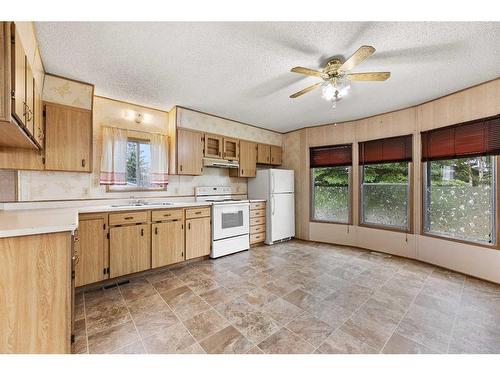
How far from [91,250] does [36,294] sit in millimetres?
1231

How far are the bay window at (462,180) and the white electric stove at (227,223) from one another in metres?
3.01

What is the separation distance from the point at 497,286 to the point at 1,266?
15.5ft

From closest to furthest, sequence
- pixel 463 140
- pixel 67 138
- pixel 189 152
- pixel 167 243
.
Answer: pixel 67 138
pixel 463 140
pixel 167 243
pixel 189 152

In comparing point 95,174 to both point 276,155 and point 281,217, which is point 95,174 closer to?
point 281,217

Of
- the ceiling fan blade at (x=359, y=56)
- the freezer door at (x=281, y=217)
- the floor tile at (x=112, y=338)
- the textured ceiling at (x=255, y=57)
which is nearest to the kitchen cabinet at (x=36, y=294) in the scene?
the floor tile at (x=112, y=338)

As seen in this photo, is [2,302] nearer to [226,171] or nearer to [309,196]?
[226,171]

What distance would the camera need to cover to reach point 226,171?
14.7ft

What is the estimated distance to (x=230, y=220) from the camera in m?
3.72

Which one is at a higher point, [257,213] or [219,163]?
[219,163]

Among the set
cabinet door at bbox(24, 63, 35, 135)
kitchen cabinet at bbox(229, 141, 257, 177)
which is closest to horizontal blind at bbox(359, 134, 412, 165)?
kitchen cabinet at bbox(229, 141, 257, 177)

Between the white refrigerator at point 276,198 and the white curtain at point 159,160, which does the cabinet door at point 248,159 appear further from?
the white curtain at point 159,160

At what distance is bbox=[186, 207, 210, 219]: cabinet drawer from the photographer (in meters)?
3.24

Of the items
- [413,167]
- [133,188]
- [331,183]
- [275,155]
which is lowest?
[133,188]

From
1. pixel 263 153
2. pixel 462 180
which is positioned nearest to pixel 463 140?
pixel 462 180
